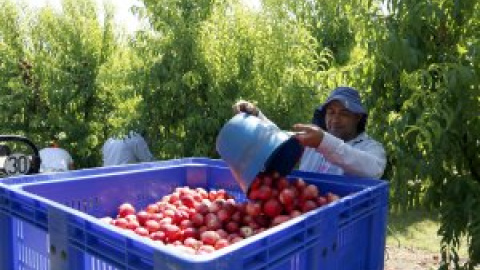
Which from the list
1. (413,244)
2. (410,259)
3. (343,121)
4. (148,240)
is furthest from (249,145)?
(413,244)

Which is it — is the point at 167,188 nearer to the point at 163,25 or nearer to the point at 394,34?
the point at 394,34

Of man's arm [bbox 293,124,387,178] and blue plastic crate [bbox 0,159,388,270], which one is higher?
man's arm [bbox 293,124,387,178]

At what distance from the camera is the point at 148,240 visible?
1.30 metres

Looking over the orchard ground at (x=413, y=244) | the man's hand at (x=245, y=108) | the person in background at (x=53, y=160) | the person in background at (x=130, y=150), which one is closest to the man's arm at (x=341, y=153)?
the man's hand at (x=245, y=108)

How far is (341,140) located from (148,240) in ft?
3.95

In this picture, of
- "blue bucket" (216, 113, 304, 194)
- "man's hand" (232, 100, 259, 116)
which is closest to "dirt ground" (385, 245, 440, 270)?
"man's hand" (232, 100, 259, 116)

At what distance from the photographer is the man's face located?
284 centimetres

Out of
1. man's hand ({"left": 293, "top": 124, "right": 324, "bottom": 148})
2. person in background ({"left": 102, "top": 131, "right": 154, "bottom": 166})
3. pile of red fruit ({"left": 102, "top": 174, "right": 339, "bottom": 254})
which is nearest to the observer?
pile of red fruit ({"left": 102, "top": 174, "right": 339, "bottom": 254})

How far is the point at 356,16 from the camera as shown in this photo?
9.30 feet

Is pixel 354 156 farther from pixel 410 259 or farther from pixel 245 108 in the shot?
pixel 410 259

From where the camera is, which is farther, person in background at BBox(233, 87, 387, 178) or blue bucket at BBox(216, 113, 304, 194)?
person in background at BBox(233, 87, 387, 178)

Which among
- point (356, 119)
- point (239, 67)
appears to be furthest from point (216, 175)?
point (239, 67)

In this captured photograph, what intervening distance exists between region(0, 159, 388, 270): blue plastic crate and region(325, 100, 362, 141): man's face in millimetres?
574

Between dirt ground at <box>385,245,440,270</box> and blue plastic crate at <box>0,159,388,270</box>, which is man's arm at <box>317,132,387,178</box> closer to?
blue plastic crate at <box>0,159,388,270</box>
